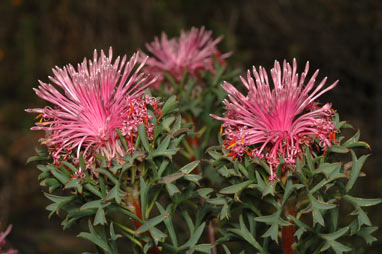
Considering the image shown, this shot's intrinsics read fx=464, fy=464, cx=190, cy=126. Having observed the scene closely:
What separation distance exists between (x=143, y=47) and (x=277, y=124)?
Result: 2.62 meters

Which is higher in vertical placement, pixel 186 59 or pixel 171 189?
pixel 186 59

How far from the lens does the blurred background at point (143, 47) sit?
303cm

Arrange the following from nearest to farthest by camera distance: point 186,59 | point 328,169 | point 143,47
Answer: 1. point 328,169
2. point 186,59
3. point 143,47

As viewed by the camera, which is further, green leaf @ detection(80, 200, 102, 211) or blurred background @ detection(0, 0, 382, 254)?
blurred background @ detection(0, 0, 382, 254)

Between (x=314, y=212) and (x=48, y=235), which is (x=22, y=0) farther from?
(x=314, y=212)

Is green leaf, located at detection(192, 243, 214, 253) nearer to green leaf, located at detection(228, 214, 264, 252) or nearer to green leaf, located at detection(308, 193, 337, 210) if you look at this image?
green leaf, located at detection(228, 214, 264, 252)

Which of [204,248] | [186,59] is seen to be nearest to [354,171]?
[204,248]

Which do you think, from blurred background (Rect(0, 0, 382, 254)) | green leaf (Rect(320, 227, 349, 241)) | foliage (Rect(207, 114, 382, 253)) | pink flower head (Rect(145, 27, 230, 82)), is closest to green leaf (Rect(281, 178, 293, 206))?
foliage (Rect(207, 114, 382, 253))

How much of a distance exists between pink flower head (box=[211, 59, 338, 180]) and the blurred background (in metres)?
1.79

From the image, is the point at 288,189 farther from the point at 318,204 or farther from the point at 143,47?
the point at 143,47

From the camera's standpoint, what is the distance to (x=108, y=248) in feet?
2.91

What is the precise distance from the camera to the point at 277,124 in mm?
837

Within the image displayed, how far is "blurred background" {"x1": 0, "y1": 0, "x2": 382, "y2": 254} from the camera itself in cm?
303

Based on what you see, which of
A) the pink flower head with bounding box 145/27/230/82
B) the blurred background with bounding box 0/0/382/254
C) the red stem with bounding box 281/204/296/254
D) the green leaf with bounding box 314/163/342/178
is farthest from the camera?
the blurred background with bounding box 0/0/382/254
